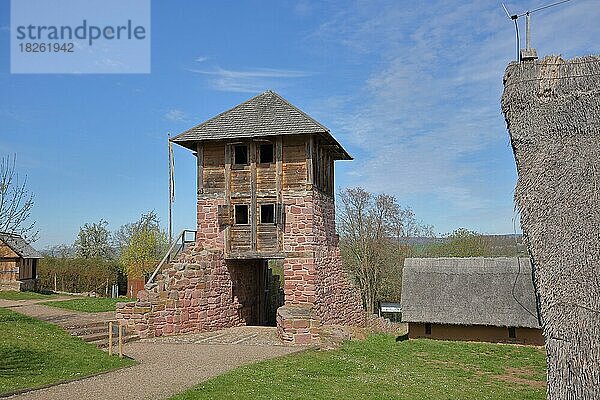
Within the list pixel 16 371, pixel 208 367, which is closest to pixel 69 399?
pixel 16 371

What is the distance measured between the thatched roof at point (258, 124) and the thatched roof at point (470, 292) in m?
6.00

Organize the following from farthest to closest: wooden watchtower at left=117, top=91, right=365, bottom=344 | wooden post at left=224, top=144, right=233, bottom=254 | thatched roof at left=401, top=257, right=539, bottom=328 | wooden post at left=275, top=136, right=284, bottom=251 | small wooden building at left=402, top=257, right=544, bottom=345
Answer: wooden post at left=224, top=144, right=233, bottom=254 < wooden post at left=275, top=136, right=284, bottom=251 < wooden watchtower at left=117, top=91, right=365, bottom=344 < thatched roof at left=401, top=257, right=539, bottom=328 < small wooden building at left=402, top=257, right=544, bottom=345

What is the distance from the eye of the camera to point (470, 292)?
1853 cm

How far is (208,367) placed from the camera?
40.3ft

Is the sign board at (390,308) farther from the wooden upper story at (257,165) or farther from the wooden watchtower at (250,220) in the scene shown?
the wooden upper story at (257,165)

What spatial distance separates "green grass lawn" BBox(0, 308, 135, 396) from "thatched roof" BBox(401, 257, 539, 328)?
10.3m

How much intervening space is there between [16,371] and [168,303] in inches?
263

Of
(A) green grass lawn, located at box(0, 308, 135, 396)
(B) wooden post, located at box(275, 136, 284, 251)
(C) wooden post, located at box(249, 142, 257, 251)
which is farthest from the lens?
(C) wooden post, located at box(249, 142, 257, 251)

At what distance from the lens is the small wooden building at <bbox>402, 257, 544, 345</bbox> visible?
17594mm

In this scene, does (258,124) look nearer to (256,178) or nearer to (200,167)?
(256,178)

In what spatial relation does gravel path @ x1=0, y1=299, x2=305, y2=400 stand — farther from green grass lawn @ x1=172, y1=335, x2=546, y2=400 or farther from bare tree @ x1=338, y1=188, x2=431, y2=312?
bare tree @ x1=338, y1=188, x2=431, y2=312

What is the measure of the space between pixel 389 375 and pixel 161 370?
16.4 feet

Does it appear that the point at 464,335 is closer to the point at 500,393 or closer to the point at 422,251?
the point at 500,393

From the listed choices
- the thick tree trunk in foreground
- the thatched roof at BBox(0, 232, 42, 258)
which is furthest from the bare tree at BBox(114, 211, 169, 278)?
the thick tree trunk in foreground
